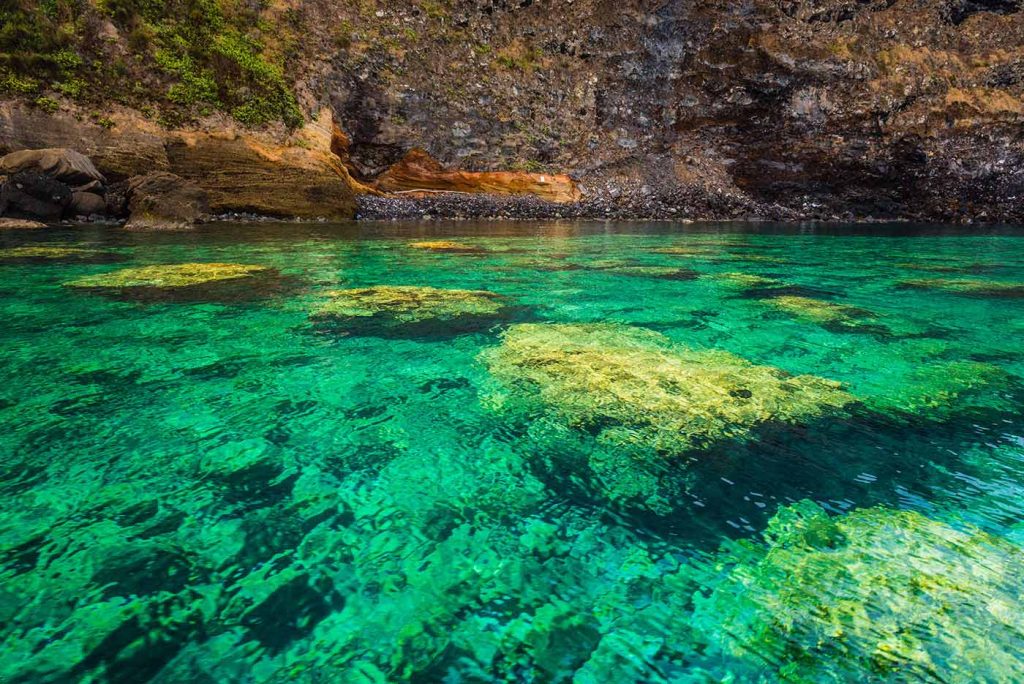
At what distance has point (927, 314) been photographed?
6008mm

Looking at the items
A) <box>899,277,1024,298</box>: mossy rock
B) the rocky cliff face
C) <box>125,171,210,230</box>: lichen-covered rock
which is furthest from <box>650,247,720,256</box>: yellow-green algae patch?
the rocky cliff face

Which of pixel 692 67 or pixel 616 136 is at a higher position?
pixel 692 67

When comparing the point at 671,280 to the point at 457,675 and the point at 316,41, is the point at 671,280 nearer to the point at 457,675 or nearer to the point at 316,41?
the point at 457,675

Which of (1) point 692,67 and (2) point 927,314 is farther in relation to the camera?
(1) point 692,67

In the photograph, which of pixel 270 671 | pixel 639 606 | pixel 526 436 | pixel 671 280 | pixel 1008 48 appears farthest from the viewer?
pixel 1008 48

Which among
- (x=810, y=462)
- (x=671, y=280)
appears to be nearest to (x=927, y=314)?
(x=671, y=280)

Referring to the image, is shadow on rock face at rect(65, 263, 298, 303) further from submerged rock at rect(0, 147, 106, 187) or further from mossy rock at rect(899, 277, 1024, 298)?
submerged rock at rect(0, 147, 106, 187)

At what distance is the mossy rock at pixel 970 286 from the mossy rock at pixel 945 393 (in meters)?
4.29

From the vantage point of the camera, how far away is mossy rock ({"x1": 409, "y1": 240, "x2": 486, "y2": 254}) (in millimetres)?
11250

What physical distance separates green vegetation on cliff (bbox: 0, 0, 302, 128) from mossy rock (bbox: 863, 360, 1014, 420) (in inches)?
862

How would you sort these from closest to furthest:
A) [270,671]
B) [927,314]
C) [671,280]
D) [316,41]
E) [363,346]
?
[270,671], [363,346], [927,314], [671,280], [316,41]

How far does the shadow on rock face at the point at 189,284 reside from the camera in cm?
603

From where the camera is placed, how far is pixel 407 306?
19.1 ft

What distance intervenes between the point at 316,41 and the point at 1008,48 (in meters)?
33.2
